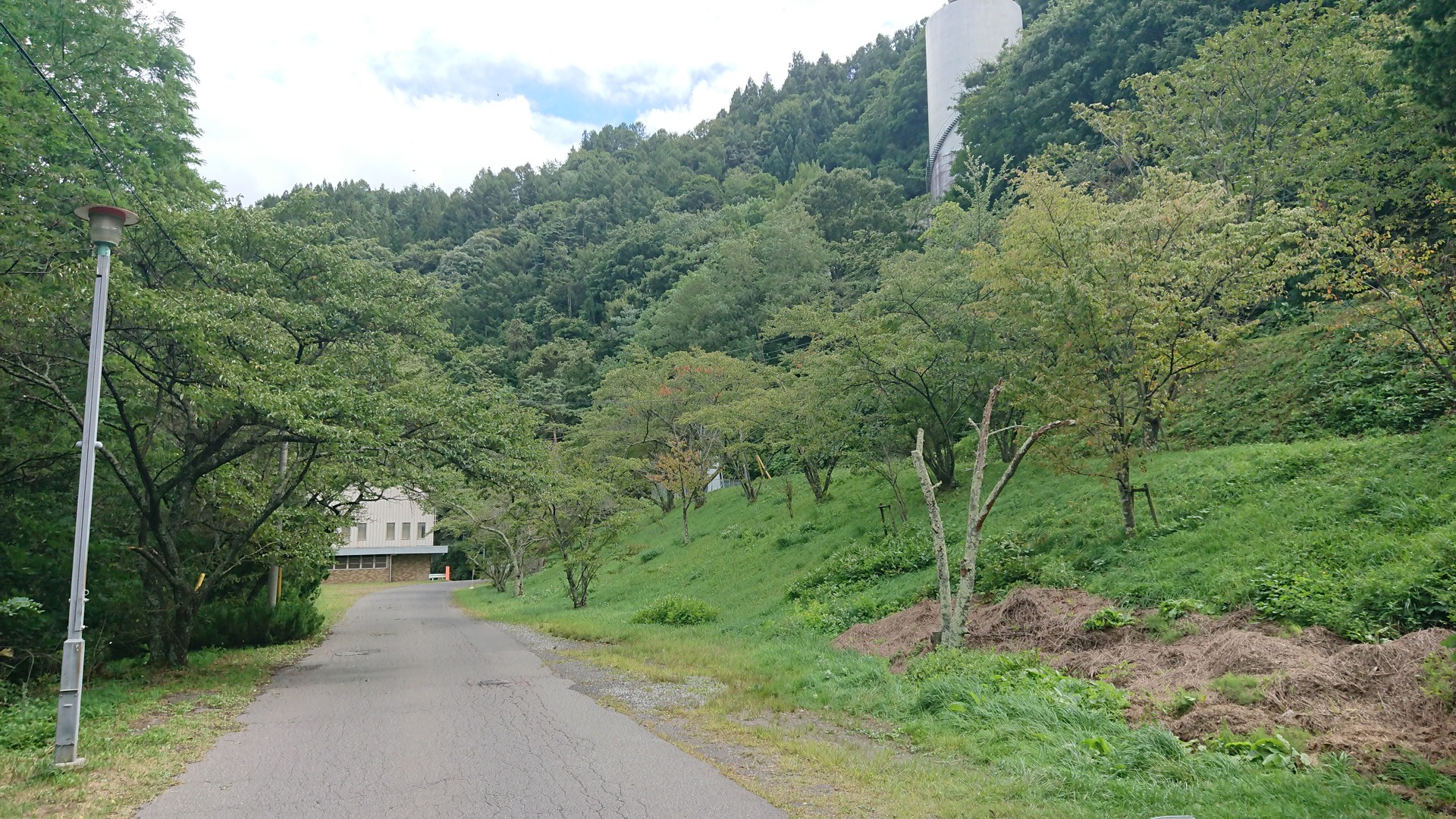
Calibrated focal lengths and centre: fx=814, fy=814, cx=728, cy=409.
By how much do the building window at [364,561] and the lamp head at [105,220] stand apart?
59.9 meters

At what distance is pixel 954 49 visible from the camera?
60.4 meters

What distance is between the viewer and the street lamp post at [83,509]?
7105mm

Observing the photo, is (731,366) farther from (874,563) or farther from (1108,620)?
(1108,620)

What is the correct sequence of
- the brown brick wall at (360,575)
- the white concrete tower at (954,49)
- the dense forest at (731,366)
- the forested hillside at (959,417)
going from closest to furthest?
the forested hillside at (959,417), the dense forest at (731,366), the white concrete tower at (954,49), the brown brick wall at (360,575)

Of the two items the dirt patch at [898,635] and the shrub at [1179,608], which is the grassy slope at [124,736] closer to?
the dirt patch at [898,635]

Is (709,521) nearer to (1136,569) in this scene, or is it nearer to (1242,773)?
(1136,569)

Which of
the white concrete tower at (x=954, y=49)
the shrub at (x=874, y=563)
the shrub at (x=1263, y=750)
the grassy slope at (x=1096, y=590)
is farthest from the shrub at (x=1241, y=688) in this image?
the white concrete tower at (x=954, y=49)

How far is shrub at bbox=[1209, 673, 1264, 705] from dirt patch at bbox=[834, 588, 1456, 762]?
1cm

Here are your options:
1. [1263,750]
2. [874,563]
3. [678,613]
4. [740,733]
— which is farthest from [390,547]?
[1263,750]

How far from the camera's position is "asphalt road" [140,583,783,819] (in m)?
5.91

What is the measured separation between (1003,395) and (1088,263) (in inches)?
143

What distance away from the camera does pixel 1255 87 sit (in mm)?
23297

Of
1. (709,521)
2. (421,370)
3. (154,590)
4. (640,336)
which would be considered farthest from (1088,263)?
(640,336)

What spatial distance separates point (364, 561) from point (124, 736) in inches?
2323
